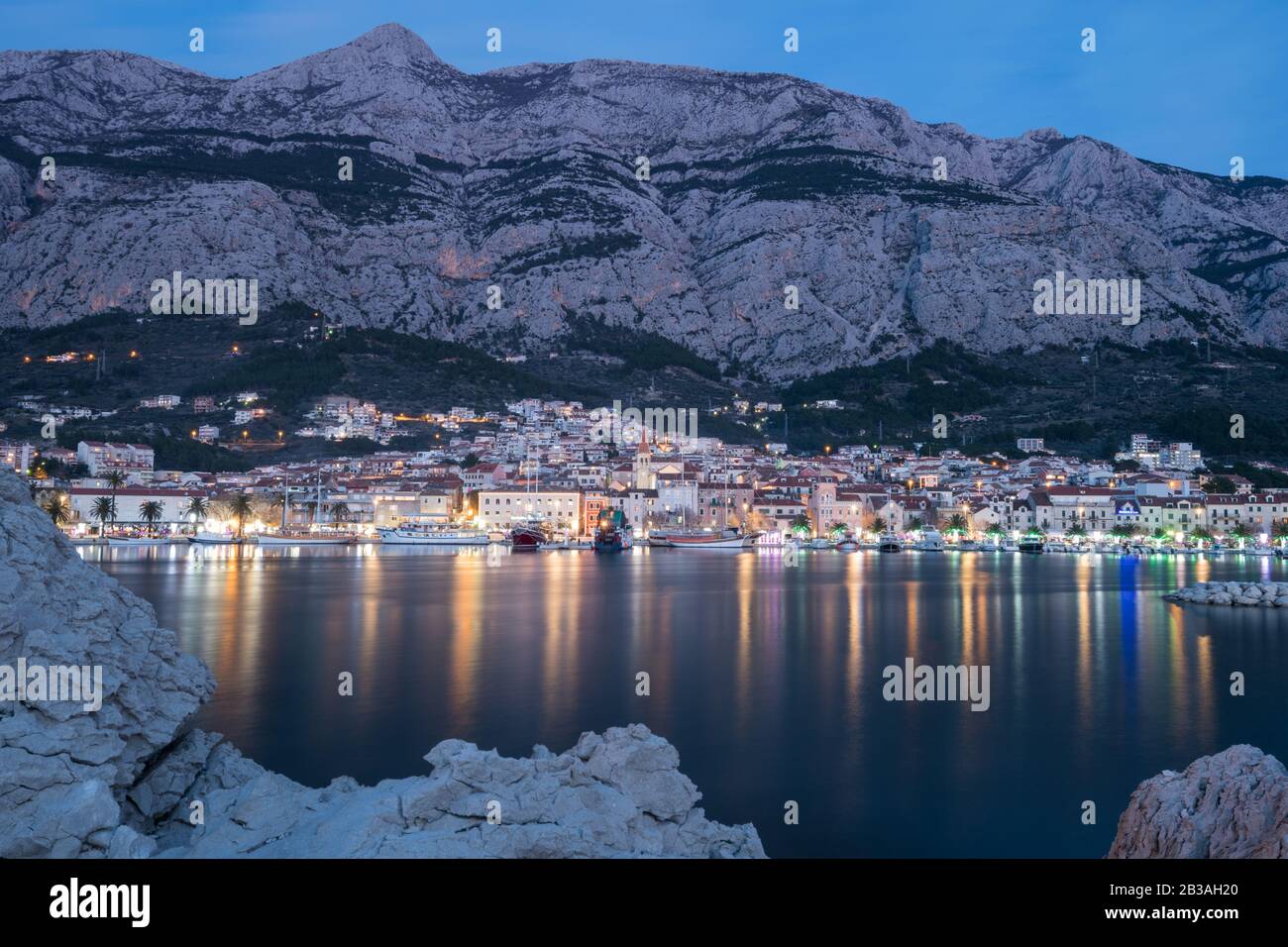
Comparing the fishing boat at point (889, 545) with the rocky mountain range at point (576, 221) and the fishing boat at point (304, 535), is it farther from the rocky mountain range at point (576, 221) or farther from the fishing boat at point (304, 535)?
the fishing boat at point (304, 535)

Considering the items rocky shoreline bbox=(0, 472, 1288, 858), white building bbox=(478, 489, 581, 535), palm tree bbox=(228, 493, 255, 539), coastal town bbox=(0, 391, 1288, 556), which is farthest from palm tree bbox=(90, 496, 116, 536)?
rocky shoreline bbox=(0, 472, 1288, 858)

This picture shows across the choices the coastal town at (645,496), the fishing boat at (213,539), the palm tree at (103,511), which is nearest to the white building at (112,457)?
the coastal town at (645,496)

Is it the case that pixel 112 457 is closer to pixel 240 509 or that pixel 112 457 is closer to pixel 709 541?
pixel 240 509

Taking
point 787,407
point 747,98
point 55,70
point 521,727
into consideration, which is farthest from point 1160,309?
point 55,70

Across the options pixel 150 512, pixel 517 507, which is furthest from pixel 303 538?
pixel 517 507

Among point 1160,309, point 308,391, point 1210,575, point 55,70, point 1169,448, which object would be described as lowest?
point 1210,575

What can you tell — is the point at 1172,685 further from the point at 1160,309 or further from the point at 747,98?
the point at 747,98
